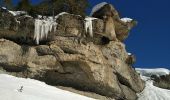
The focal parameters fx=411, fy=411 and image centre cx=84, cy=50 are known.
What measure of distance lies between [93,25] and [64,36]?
7.45 ft

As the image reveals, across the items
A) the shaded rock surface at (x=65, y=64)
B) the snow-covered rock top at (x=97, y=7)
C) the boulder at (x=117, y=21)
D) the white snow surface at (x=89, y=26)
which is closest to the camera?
the shaded rock surface at (x=65, y=64)

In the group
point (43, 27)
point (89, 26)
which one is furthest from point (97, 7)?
point (43, 27)

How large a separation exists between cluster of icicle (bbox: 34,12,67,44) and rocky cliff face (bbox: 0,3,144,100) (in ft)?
0.81

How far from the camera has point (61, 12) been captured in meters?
26.4

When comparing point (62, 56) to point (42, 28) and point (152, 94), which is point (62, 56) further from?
point (152, 94)

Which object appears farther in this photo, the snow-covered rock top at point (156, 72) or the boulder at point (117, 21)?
the snow-covered rock top at point (156, 72)

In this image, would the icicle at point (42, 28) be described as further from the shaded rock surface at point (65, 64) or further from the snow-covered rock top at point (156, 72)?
the snow-covered rock top at point (156, 72)

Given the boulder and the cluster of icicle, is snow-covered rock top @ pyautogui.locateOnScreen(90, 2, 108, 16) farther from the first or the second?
the cluster of icicle

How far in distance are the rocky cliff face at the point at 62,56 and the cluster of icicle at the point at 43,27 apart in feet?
0.81

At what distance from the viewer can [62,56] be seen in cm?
2405

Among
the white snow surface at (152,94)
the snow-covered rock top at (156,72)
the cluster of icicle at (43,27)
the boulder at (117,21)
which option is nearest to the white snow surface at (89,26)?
the boulder at (117,21)

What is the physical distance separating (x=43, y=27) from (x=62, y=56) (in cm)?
231

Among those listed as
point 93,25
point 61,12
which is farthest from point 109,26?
point 61,12

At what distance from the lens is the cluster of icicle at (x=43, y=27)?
81.3 ft
